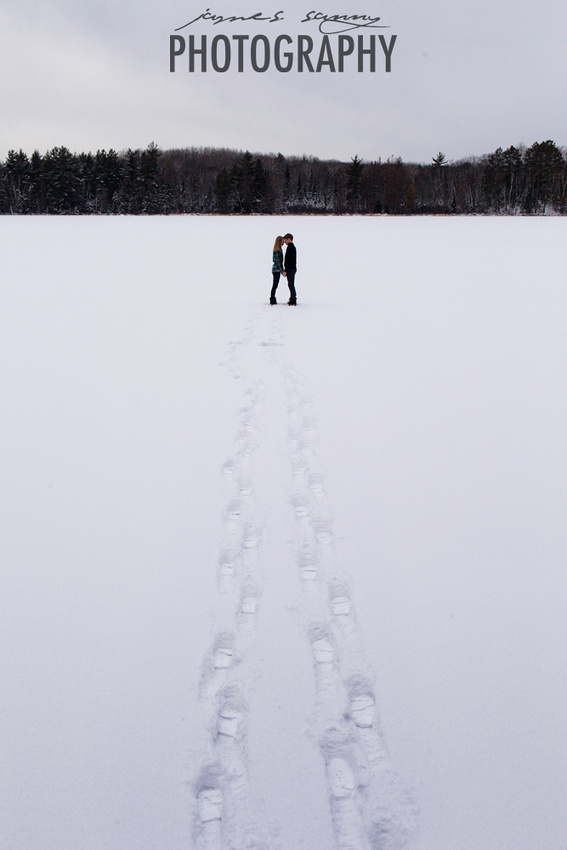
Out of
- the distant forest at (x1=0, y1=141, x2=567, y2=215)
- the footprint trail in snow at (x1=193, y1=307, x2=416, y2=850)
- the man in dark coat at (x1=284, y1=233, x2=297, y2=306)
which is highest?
the distant forest at (x1=0, y1=141, x2=567, y2=215)

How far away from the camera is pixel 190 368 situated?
677cm

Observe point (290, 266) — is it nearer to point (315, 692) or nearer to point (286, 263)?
point (286, 263)

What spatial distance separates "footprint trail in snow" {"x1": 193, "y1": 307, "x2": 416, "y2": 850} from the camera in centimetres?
189

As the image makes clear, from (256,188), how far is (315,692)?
70.8 meters

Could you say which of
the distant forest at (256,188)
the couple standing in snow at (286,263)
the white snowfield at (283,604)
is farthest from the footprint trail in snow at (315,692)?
the distant forest at (256,188)

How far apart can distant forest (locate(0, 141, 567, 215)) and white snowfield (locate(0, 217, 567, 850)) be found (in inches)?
2556

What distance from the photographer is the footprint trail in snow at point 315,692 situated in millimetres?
1894

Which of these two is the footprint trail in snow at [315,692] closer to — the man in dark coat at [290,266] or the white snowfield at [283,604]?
the white snowfield at [283,604]

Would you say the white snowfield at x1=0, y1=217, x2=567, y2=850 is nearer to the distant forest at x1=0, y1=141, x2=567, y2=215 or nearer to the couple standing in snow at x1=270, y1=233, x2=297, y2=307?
the couple standing in snow at x1=270, y1=233, x2=297, y2=307

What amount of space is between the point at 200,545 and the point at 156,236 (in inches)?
971

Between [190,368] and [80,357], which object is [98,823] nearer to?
[190,368]

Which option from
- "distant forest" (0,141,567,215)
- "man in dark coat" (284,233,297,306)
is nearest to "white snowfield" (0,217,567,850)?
"man in dark coat" (284,233,297,306)

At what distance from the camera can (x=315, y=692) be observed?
7.70ft

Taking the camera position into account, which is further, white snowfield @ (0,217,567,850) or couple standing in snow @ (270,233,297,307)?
couple standing in snow @ (270,233,297,307)
